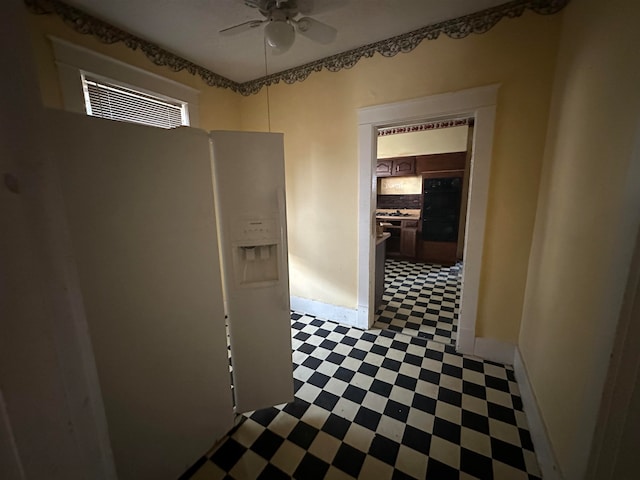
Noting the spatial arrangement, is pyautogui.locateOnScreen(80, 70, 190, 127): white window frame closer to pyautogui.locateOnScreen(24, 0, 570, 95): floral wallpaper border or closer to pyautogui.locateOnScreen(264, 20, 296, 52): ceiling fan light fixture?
pyautogui.locateOnScreen(24, 0, 570, 95): floral wallpaper border

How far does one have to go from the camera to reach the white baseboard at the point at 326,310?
253 centimetres

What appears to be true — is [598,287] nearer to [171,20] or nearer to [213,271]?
[213,271]

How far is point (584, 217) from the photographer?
109cm

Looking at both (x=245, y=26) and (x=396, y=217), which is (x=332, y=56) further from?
(x=396, y=217)

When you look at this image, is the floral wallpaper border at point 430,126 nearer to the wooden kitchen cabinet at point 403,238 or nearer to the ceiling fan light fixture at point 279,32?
the wooden kitchen cabinet at point 403,238

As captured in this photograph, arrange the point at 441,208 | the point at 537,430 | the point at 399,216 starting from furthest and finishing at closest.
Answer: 1. the point at 399,216
2. the point at 441,208
3. the point at 537,430

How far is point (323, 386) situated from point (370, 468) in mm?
573

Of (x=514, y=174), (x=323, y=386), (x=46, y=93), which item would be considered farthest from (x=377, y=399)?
(x=46, y=93)

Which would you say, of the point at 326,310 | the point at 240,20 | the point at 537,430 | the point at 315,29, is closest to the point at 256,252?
the point at 315,29

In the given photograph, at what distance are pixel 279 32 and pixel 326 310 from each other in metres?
2.35

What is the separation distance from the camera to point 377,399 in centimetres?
164

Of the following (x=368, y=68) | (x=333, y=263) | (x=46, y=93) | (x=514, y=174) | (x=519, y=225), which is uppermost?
(x=368, y=68)

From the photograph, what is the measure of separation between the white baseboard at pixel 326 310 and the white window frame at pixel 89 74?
91.7 inches

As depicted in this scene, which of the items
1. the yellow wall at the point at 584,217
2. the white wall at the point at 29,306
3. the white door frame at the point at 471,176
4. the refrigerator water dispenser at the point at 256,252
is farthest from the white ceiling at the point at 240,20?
the white wall at the point at 29,306
